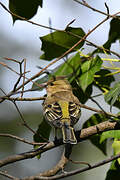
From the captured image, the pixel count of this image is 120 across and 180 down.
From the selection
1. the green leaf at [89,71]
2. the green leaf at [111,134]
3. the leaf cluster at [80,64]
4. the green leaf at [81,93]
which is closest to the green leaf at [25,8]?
the leaf cluster at [80,64]

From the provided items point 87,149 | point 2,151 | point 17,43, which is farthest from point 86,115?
point 17,43

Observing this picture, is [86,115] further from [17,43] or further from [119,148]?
[119,148]

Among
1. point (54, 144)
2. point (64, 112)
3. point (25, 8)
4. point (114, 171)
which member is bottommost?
point (114, 171)

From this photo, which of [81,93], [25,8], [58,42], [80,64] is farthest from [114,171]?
[25,8]

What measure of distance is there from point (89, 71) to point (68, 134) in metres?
0.67

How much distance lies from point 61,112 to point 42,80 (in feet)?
1.63

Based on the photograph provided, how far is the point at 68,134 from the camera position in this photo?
3725mm

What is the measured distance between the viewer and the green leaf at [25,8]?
361 cm

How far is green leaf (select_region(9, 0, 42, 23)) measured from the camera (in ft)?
11.8

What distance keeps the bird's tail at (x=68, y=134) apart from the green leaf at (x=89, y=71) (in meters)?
0.50

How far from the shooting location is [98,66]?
363 centimetres

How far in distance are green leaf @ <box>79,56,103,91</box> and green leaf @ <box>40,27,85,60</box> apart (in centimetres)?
26

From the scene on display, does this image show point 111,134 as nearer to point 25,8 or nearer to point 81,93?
point 81,93

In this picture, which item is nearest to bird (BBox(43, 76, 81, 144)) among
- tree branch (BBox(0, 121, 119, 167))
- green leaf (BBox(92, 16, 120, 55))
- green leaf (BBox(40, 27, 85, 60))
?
tree branch (BBox(0, 121, 119, 167))
